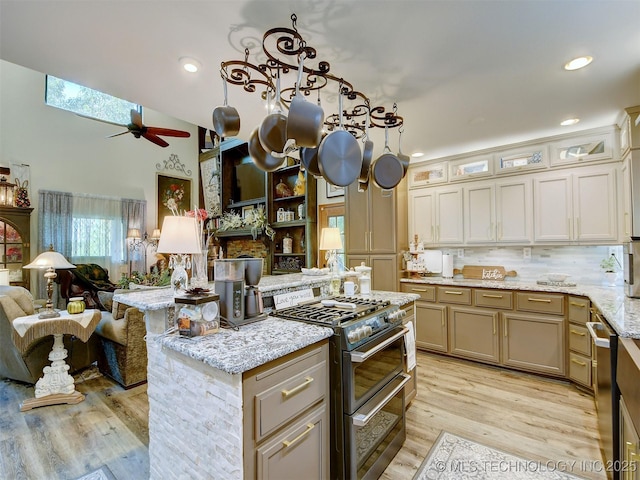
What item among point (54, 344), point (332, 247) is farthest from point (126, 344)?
point (332, 247)

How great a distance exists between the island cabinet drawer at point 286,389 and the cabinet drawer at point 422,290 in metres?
2.65

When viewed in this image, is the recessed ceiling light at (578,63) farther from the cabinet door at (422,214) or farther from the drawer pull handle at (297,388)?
the drawer pull handle at (297,388)

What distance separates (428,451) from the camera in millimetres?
2092

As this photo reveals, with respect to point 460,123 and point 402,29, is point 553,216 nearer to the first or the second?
point 460,123

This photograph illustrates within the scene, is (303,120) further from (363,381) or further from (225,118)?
(363,381)

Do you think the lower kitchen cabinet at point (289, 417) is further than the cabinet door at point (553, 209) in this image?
No

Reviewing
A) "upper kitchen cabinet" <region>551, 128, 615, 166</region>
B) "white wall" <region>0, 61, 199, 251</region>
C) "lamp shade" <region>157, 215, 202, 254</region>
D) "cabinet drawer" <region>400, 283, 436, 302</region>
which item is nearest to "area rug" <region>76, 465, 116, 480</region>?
"lamp shade" <region>157, 215, 202, 254</region>

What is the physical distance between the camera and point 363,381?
1719mm

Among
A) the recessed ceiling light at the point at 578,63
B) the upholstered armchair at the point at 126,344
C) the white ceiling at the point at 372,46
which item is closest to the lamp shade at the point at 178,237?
the white ceiling at the point at 372,46

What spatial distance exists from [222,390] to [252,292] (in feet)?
2.17

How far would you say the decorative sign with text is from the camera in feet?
7.00

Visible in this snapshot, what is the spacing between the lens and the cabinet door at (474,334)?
11.3ft

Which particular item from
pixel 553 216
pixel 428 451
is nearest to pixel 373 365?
pixel 428 451

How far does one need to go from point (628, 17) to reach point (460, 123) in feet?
4.78
